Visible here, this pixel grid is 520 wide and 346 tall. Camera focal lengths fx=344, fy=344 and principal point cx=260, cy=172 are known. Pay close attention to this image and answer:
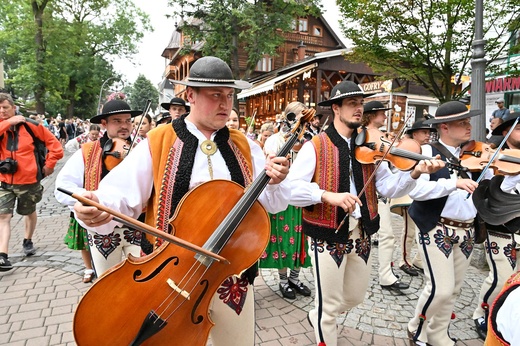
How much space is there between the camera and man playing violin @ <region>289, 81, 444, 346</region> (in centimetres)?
278

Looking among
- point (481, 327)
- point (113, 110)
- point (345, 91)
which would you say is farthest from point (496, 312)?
point (113, 110)

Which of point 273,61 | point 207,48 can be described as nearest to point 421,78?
point 207,48

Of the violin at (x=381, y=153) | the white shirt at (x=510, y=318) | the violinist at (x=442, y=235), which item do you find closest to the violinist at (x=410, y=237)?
the violinist at (x=442, y=235)

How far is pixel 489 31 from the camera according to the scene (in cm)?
753

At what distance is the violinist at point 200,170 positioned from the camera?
191cm

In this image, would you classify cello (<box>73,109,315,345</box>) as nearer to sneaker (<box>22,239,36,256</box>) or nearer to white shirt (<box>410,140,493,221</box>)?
white shirt (<box>410,140,493,221</box>)

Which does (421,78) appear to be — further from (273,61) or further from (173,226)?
(273,61)

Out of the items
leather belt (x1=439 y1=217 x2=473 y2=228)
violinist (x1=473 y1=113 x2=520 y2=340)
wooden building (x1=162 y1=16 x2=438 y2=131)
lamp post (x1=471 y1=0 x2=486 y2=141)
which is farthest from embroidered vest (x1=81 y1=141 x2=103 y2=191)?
wooden building (x1=162 y1=16 x2=438 y2=131)

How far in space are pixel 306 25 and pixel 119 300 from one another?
31.6 m

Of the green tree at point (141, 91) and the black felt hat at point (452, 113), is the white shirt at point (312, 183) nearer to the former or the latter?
the black felt hat at point (452, 113)

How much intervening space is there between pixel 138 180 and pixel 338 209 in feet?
5.20

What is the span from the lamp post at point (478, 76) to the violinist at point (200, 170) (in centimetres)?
478

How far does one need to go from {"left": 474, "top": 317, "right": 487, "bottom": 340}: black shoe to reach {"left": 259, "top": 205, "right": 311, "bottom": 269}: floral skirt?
1901mm

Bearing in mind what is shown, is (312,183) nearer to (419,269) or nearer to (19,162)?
(419,269)
